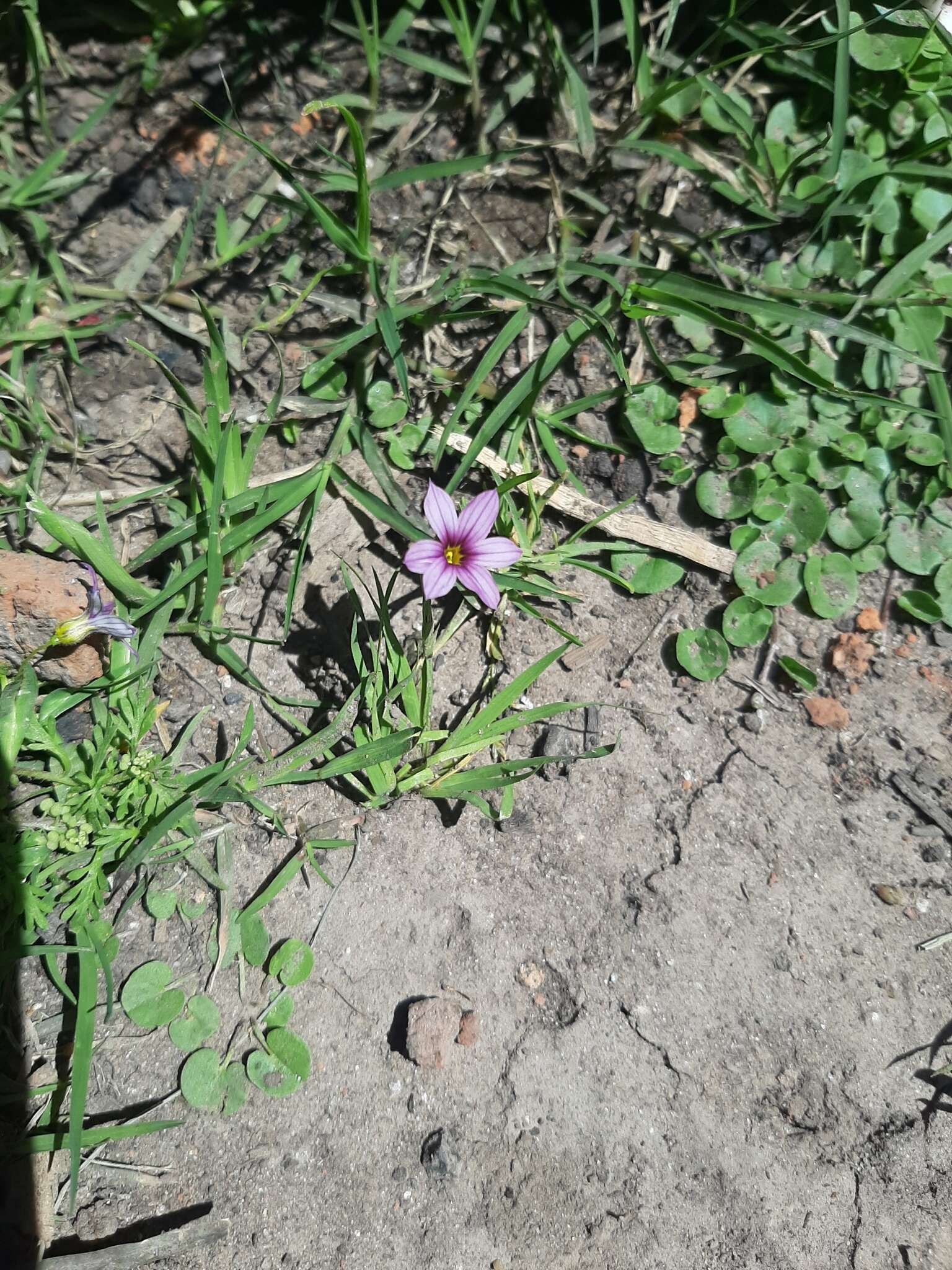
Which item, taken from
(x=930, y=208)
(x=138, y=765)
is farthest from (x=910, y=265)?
(x=138, y=765)

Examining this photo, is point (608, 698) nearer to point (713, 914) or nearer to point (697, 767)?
point (697, 767)

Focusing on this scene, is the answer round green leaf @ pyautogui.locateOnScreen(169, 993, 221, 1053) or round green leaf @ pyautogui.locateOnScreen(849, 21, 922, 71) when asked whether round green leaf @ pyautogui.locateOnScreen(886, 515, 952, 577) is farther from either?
round green leaf @ pyautogui.locateOnScreen(169, 993, 221, 1053)

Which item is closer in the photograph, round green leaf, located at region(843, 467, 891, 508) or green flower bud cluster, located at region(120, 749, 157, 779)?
green flower bud cluster, located at region(120, 749, 157, 779)

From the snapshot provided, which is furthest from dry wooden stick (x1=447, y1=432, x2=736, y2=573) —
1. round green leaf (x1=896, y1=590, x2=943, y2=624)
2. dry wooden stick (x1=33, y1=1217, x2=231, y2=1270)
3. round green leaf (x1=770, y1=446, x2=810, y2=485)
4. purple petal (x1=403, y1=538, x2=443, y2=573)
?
dry wooden stick (x1=33, y1=1217, x2=231, y2=1270)

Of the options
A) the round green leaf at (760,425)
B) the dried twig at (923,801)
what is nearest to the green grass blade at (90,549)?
the round green leaf at (760,425)

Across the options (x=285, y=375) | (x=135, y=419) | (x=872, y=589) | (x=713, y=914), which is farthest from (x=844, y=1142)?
(x=135, y=419)
